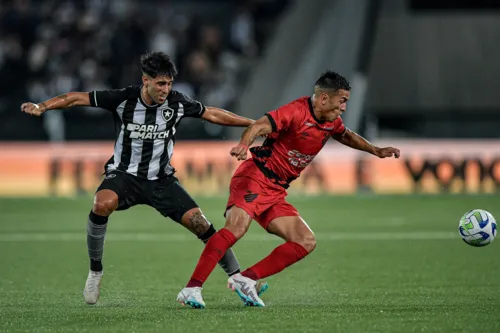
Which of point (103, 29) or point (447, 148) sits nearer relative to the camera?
point (447, 148)

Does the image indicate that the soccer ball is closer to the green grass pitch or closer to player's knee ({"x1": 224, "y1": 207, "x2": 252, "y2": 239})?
the green grass pitch

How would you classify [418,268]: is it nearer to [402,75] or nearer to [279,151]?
[279,151]

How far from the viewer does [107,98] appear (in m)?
7.40

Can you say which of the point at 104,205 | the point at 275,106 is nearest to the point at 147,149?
the point at 104,205

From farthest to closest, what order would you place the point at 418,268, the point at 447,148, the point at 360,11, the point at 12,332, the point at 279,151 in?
the point at 360,11
the point at 447,148
the point at 418,268
the point at 279,151
the point at 12,332

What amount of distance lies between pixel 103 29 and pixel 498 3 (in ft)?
28.1

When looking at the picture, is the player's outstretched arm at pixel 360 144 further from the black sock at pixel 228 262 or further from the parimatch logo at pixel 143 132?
the parimatch logo at pixel 143 132

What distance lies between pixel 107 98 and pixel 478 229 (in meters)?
3.04

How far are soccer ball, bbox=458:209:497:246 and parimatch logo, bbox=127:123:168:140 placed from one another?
2.54m

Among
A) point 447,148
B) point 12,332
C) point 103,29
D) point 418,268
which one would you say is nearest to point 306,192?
point 447,148

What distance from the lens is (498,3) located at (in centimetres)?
2206

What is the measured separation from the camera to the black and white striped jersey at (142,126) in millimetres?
7445

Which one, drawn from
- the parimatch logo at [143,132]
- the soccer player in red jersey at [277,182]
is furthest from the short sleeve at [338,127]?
the parimatch logo at [143,132]

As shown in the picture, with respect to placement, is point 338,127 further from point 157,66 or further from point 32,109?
point 32,109
